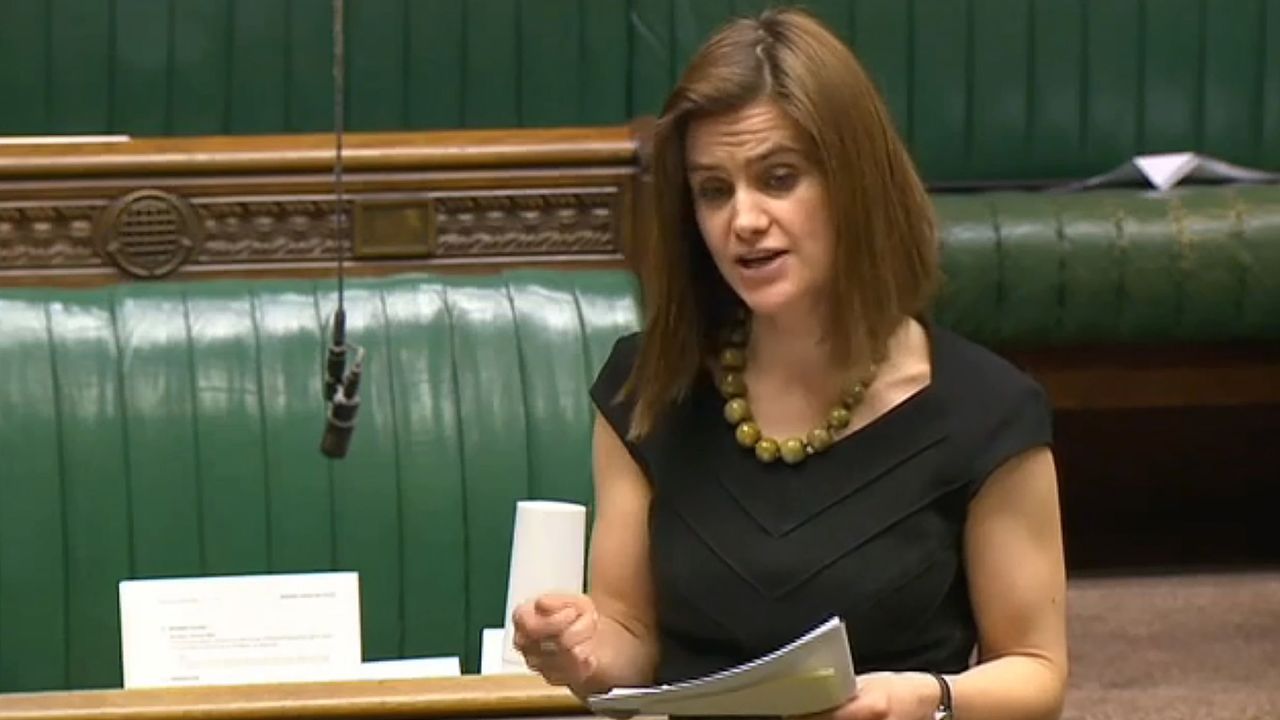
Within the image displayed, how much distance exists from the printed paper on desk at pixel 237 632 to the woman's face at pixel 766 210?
0.71 metres

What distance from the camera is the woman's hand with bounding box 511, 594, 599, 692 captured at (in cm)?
158

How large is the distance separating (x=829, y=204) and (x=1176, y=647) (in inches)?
73.6

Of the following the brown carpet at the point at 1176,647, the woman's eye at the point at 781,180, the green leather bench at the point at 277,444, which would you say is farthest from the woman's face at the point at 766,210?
the brown carpet at the point at 1176,647

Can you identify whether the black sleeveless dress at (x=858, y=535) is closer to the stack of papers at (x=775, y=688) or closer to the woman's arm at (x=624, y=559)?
the woman's arm at (x=624, y=559)

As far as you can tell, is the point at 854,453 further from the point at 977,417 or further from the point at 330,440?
the point at 330,440

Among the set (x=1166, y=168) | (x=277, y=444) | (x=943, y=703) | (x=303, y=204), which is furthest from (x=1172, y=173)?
(x=943, y=703)

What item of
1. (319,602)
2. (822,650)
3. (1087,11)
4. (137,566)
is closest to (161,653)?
(319,602)

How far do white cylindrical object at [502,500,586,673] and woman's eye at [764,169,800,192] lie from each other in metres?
0.69

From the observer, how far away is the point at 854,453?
1671 mm

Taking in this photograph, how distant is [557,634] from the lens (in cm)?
159

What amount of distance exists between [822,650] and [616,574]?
0.35 meters

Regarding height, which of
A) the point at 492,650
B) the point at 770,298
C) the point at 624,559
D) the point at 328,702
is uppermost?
the point at 770,298

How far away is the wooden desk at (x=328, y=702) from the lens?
1.71 metres

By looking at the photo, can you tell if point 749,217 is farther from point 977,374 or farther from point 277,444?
point 277,444
